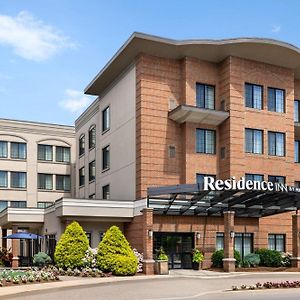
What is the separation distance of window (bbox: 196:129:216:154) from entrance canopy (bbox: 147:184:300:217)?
3.99 metres

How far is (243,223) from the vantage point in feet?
126

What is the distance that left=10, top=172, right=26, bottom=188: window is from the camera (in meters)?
61.9

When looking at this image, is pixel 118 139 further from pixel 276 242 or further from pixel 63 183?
pixel 63 183

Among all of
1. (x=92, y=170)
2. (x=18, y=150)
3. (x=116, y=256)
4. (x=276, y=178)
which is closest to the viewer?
(x=116, y=256)

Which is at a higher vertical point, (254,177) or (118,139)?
(118,139)

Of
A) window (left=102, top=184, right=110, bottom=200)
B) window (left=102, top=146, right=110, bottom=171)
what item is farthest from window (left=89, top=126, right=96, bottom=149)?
window (left=102, top=184, right=110, bottom=200)

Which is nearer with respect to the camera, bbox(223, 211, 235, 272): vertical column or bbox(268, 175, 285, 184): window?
bbox(223, 211, 235, 272): vertical column

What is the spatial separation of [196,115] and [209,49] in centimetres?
477

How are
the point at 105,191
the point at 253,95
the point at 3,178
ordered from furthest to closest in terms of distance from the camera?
the point at 3,178 < the point at 105,191 < the point at 253,95

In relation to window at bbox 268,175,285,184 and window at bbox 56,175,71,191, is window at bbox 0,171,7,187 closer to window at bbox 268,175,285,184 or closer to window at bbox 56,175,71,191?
window at bbox 56,175,71,191

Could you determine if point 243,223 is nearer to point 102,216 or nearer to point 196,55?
point 102,216

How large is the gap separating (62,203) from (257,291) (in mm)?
16775

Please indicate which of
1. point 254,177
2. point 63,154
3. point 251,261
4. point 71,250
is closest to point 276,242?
point 254,177

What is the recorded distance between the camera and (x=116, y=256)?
30.9 m
